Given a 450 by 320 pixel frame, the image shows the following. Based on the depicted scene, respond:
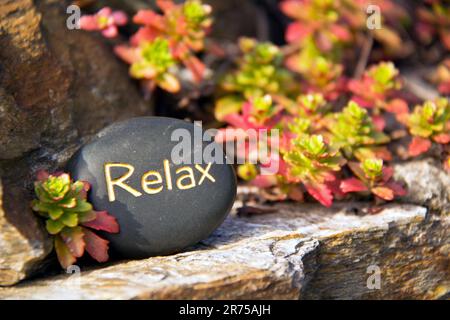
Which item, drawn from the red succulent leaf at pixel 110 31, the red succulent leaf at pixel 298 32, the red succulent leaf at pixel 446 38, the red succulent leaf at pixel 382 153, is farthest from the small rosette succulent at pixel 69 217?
the red succulent leaf at pixel 446 38

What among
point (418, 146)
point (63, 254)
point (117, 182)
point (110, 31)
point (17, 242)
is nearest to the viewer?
point (17, 242)

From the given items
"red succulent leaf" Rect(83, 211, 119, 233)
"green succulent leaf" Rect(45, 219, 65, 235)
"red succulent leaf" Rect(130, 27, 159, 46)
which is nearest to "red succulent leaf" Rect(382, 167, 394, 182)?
"red succulent leaf" Rect(83, 211, 119, 233)

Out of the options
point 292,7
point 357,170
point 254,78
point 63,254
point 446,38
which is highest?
point 292,7

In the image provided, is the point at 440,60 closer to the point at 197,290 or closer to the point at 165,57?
the point at 165,57

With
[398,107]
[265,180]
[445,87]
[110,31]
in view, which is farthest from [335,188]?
[110,31]

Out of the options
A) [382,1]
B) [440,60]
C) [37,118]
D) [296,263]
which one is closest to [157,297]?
[296,263]

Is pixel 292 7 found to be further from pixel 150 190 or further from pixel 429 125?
pixel 150 190
